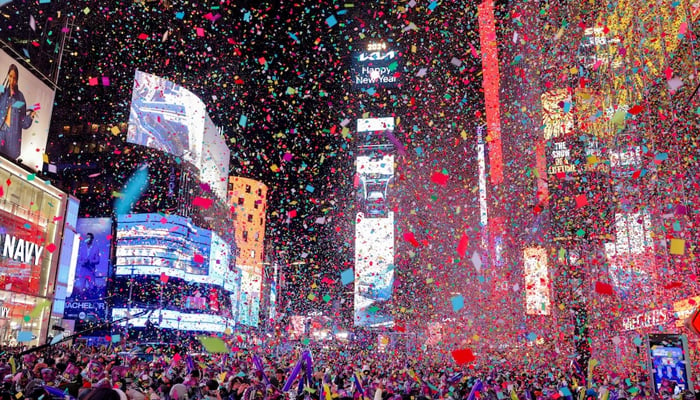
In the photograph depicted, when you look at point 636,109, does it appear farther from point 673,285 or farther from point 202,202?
point 202,202

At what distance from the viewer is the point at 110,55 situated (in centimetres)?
4531

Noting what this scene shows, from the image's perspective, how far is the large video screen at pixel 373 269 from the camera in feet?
209

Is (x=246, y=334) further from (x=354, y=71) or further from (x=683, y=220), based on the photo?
(x=683, y=220)

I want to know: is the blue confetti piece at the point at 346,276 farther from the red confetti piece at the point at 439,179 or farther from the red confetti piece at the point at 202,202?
the red confetti piece at the point at 202,202

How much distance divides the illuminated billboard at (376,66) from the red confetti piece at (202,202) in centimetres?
4011

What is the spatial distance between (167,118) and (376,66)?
47397 mm

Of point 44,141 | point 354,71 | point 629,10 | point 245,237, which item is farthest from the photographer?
point 354,71

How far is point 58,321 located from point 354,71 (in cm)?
6875

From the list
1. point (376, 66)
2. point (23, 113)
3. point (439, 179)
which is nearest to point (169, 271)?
point (23, 113)

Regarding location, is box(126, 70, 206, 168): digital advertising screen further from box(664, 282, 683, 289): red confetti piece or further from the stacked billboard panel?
box(664, 282, 683, 289): red confetti piece

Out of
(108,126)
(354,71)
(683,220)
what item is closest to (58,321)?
(683,220)

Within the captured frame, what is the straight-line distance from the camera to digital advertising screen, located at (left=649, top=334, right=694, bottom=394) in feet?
37.9

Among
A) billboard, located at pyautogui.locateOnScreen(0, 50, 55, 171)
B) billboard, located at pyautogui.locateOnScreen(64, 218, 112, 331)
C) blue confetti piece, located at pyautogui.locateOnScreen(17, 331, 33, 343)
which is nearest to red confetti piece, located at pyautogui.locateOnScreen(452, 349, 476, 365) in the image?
blue confetti piece, located at pyautogui.locateOnScreen(17, 331, 33, 343)

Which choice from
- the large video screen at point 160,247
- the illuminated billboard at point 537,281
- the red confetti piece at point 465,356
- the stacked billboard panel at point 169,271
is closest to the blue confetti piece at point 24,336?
the red confetti piece at point 465,356
